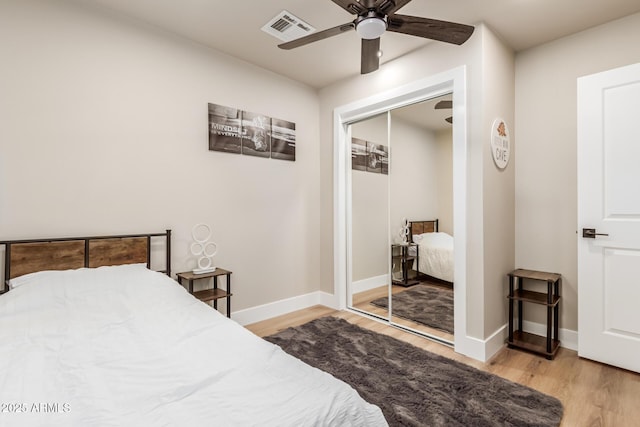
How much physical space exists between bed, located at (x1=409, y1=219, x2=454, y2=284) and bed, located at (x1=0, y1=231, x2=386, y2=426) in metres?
2.14

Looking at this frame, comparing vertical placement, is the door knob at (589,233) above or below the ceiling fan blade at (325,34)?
below

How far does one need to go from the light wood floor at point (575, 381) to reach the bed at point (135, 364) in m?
1.53

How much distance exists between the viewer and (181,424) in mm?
837

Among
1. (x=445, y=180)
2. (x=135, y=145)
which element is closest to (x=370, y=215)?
(x=445, y=180)

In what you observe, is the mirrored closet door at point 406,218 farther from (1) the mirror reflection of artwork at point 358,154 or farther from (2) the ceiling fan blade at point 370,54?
(2) the ceiling fan blade at point 370,54

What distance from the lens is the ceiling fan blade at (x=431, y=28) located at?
1751mm

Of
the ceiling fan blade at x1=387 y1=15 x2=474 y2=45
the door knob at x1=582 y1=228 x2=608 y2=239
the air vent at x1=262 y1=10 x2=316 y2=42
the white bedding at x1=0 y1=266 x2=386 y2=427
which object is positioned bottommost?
the white bedding at x1=0 y1=266 x2=386 y2=427

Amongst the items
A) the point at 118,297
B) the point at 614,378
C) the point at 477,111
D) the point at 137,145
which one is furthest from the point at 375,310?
the point at 137,145

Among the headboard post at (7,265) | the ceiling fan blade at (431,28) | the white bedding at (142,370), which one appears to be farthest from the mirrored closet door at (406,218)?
the headboard post at (7,265)

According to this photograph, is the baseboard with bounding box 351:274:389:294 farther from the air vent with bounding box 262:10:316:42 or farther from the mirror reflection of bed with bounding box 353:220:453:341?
the air vent with bounding box 262:10:316:42

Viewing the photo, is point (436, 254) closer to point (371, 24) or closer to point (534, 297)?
point (534, 297)

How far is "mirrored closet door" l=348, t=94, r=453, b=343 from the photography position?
295 cm

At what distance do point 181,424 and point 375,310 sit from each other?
2.91m

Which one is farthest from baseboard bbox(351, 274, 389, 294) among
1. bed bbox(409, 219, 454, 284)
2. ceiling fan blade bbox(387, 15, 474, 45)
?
ceiling fan blade bbox(387, 15, 474, 45)
